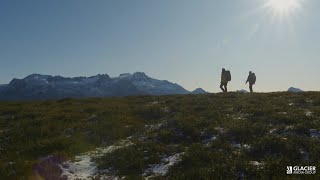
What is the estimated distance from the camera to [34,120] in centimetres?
2667

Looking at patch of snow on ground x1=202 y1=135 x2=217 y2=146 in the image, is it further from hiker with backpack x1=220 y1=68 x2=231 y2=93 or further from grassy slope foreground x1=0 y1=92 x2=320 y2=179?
hiker with backpack x1=220 y1=68 x2=231 y2=93

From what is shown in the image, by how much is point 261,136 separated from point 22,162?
1176 centimetres

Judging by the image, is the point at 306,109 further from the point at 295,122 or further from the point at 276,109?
the point at 295,122

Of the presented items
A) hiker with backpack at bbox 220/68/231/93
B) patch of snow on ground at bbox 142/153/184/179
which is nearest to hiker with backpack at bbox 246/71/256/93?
hiker with backpack at bbox 220/68/231/93

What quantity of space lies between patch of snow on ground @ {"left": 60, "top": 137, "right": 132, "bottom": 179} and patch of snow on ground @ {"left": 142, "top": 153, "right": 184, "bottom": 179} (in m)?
2.43

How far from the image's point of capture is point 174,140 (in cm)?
2061

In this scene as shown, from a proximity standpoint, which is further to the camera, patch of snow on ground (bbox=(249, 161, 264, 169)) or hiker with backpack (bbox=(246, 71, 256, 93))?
hiker with backpack (bbox=(246, 71, 256, 93))

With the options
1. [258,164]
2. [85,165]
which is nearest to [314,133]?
[258,164]

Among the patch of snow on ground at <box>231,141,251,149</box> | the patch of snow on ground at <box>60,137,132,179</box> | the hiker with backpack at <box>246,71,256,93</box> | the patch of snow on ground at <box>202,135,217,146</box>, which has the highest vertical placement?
the hiker with backpack at <box>246,71,256,93</box>

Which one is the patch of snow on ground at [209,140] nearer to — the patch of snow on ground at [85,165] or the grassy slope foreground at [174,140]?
the grassy slope foreground at [174,140]

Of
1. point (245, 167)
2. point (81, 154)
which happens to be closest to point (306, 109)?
point (245, 167)

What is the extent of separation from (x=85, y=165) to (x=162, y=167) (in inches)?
148

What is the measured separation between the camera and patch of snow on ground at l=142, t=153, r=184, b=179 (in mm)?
15727

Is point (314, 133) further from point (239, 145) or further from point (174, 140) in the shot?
point (174, 140)
